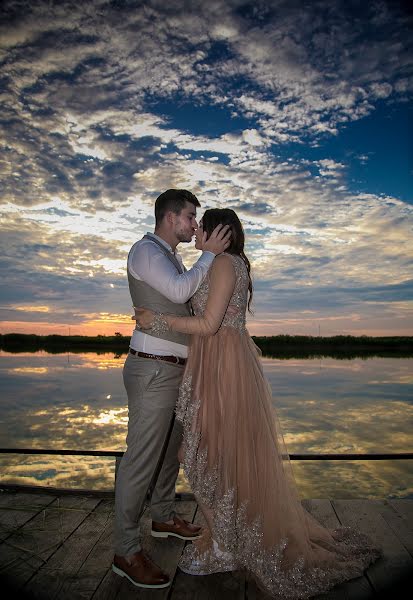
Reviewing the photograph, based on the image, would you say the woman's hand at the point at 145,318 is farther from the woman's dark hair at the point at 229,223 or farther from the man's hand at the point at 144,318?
the woman's dark hair at the point at 229,223

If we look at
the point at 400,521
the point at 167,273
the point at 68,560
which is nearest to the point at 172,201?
the point at 167,273

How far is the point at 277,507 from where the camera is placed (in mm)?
2482

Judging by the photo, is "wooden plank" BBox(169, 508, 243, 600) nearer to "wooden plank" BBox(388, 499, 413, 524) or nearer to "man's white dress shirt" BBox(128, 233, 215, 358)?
Result: "man's white dress shirt" BBox(128, 233, 215, 358)

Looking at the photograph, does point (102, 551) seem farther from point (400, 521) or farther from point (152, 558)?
point (400, 521)

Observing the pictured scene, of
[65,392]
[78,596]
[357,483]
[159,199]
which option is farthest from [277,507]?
[65,392]

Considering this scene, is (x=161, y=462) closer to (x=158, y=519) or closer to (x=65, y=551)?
(x=158, y=519)

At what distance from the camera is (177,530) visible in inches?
115

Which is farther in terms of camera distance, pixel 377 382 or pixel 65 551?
pixel 377 382

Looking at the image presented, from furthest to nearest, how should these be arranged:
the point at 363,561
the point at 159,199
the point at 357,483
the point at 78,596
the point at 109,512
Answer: the point at 357,483 < the point at 109,512 < the point at 159,199 < the point at 363,561 < the point at 78,596

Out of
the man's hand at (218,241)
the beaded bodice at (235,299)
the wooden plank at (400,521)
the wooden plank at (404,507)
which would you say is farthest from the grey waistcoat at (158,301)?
the wooden plank at (404,507)

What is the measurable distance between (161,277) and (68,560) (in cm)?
171

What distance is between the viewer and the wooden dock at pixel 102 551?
2.29 m

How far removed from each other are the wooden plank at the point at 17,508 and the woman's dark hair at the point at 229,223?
231cm

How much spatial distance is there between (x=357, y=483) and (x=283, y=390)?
1457 cm
